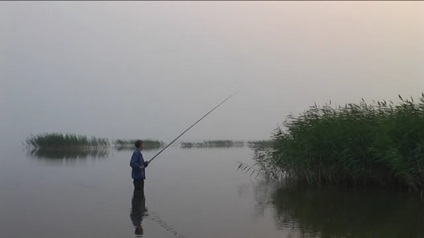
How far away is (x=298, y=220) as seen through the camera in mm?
9102

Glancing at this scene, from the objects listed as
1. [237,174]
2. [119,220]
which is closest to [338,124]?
[237,174]

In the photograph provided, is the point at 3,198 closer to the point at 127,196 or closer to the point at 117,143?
the point at 127,196

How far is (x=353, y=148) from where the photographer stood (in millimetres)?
13758

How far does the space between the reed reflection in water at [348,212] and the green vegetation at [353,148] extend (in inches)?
21.5

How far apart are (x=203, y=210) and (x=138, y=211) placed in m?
1.41

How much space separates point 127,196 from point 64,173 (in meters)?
7.66

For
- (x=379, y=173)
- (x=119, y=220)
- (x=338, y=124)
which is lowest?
(x=119, y=220)

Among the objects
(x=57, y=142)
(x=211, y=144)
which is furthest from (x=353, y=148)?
(x=211, y=144)

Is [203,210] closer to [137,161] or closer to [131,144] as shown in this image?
[137,161]

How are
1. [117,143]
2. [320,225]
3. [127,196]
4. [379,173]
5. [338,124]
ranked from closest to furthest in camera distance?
[320,225] < [127,196] < [379,173] < [338,124] < [117,143]

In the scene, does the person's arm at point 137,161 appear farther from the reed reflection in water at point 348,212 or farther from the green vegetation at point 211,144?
the green vegetation at point 211,144

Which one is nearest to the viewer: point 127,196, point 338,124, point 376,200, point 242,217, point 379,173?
point 242,217

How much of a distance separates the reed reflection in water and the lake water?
2cm

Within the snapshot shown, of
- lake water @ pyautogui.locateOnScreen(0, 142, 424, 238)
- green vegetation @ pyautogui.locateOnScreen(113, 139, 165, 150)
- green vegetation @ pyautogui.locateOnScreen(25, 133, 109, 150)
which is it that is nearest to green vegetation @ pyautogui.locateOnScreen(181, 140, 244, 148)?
green vegetation @ pyautogui.locateOnScreen(113, 139, 165, 150)
